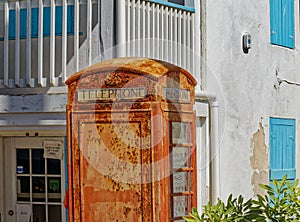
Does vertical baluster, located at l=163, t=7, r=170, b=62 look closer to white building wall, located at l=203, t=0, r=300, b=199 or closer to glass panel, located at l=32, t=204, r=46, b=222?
white building wall, located at l=203, t=0, r=300, b=199

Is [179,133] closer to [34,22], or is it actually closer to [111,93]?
[111,93]

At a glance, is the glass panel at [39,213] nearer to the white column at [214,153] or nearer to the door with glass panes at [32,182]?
the door with glass panes at [32,182]

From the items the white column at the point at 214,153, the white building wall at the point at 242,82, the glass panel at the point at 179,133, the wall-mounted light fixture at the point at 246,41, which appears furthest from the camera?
the wall-mounted light fixture at the point at 246,41

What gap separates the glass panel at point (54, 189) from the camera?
35.0ft

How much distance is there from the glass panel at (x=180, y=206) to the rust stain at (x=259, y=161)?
A: 3.94 meters

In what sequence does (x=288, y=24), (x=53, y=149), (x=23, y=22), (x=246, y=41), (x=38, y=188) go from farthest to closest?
(x=288, y=24), (x=246, y=41), (x=38, y=188), (x=53, y=149), (x=23, y=22)

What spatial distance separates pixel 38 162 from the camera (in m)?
10.8

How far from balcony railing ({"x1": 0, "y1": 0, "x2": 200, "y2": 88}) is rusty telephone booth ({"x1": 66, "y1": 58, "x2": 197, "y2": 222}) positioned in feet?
3.81

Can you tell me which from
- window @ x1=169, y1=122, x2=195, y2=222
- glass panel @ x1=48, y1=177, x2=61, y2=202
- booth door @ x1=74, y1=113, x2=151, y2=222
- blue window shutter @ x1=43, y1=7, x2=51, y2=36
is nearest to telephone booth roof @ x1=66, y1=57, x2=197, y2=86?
booth door @ x1=74, y1=113, x2=151, y2=222

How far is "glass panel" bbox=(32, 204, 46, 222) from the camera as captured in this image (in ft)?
35.3

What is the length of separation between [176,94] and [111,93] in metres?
0.71

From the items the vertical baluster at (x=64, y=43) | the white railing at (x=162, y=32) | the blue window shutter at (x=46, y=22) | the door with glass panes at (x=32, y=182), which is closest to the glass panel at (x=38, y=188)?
the door with glass panes at (x=32, y=182)

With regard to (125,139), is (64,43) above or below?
above

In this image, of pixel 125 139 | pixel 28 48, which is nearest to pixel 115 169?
pixel 125 139
